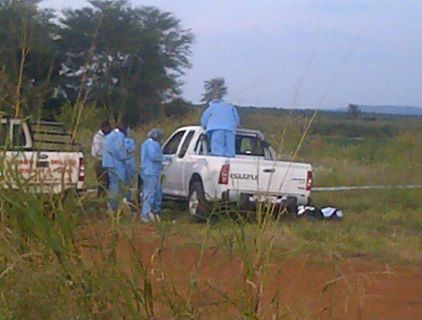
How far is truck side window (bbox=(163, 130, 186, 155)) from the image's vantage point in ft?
54.1

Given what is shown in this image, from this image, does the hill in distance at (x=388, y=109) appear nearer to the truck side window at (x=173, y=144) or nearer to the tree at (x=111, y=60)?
the tree at (x=111, y=60)

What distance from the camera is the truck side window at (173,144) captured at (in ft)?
54.1

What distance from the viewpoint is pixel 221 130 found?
1542 cm

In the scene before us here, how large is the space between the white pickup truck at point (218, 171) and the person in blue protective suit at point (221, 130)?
0.22 metres

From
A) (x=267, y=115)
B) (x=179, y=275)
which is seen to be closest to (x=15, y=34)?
(x=267, y=115)

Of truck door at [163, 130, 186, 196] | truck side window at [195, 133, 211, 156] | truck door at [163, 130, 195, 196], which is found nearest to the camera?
truck side window at [195, 133, 211, 156]

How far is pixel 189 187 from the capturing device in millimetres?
15555

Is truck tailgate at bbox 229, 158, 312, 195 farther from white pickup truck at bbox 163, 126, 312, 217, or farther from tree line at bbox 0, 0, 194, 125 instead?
tree line at bbox 0, 0, 194, 125

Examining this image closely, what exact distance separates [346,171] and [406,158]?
1.49 m

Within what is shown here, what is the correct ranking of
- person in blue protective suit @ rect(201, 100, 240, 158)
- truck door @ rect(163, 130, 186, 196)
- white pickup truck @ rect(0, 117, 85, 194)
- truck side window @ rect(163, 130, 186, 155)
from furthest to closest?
1. truck side window @ rect(163, 130, 186, 155)
2. truck door @ rect(163, 130, 186, 196)
3. person in blue protective suit @ rect(201, 100, 240, 158)
4. white pickup truck @ rect(0, 117, 85, 194)

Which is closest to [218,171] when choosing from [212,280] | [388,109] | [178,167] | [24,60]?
[178,167]

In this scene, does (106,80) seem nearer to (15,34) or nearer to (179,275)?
(15,34)

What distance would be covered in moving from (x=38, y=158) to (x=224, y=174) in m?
9.11

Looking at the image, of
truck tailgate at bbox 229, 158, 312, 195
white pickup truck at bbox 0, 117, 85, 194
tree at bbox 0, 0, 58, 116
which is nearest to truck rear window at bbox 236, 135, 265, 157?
truck tailgate at bbox 229, 158, 312, 195
